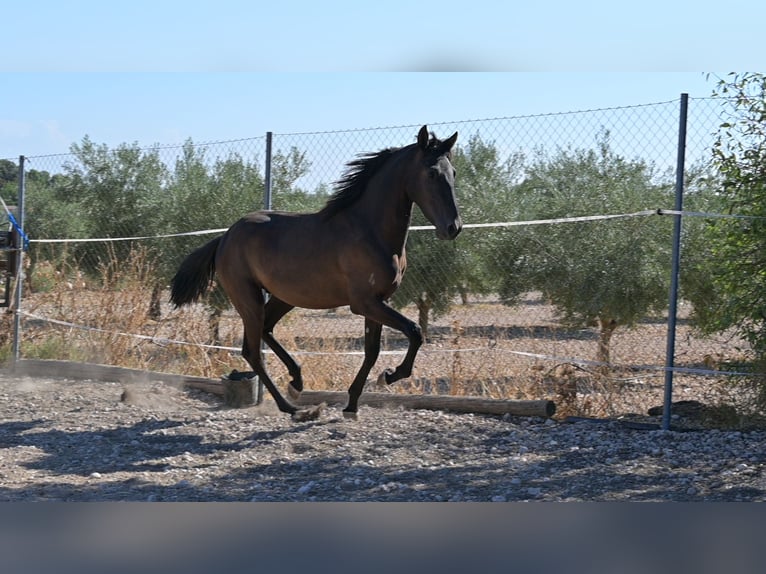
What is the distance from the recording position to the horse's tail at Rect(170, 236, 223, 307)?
27.6 ft

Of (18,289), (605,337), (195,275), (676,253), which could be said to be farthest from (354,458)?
(605,337)

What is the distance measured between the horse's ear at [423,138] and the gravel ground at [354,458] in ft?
7.58

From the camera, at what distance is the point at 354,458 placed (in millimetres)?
6371

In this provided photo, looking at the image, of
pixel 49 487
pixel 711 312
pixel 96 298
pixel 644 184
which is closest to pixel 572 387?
pixel 711 312

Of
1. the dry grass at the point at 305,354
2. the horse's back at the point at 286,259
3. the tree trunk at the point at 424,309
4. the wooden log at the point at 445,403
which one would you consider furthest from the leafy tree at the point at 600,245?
the horse's back at the point at 286,259

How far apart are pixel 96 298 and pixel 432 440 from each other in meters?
6.37

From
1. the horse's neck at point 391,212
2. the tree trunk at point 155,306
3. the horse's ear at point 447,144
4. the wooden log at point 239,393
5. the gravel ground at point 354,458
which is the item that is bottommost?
the gravel ground at point 354,458

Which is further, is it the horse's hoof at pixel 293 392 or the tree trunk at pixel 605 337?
the tree trunk at pixel 605 337

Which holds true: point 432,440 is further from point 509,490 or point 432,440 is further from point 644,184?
point 644,184

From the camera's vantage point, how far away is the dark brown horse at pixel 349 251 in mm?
6988

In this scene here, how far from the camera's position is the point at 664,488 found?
5516 millimetres

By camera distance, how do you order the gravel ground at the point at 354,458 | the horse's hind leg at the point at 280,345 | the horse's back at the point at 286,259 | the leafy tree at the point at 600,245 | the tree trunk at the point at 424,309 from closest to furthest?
the gravel ground at the point at 354,458, the horse's back at the point at 286,259, the horse's hind leg at the point at 280,345, the leafy tree at the point at 600,245, the tree trunk at the point at 424,309

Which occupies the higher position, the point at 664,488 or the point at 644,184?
the point at 644,184

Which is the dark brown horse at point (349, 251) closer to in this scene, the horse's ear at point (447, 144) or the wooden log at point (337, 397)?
the horse's ear at point (447, 144)
